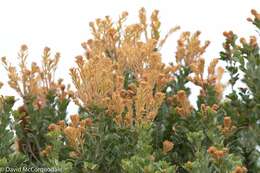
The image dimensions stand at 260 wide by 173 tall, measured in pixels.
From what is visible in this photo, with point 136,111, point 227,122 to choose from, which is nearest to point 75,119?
point 136,111

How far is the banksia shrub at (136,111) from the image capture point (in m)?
4.64

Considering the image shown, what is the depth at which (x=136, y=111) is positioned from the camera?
15.4 feet

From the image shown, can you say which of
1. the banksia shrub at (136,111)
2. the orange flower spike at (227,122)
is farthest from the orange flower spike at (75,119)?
the orange flower spike at (227,122)

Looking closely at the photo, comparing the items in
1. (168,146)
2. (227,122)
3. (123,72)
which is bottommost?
(168,146)

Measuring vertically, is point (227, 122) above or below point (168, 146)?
above

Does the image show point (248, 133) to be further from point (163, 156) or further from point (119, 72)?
point (119, 72)

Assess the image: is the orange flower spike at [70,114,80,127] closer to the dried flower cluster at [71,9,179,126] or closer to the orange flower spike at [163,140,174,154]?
the dried flower cluster at [71,9,179,126]

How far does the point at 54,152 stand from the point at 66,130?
0.72 ft

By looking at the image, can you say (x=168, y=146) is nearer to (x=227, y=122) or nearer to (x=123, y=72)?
(x=227, y=122)

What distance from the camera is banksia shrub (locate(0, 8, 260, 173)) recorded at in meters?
4.64

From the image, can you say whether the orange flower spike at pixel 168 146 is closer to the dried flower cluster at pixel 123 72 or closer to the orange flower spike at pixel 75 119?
the dried flower cluster at pixel 123 72

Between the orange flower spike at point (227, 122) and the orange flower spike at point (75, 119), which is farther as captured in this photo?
the orange flower spike at point (227, 122)

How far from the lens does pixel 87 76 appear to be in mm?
4891

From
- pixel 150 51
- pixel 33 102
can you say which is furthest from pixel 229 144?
pixel 33 102
